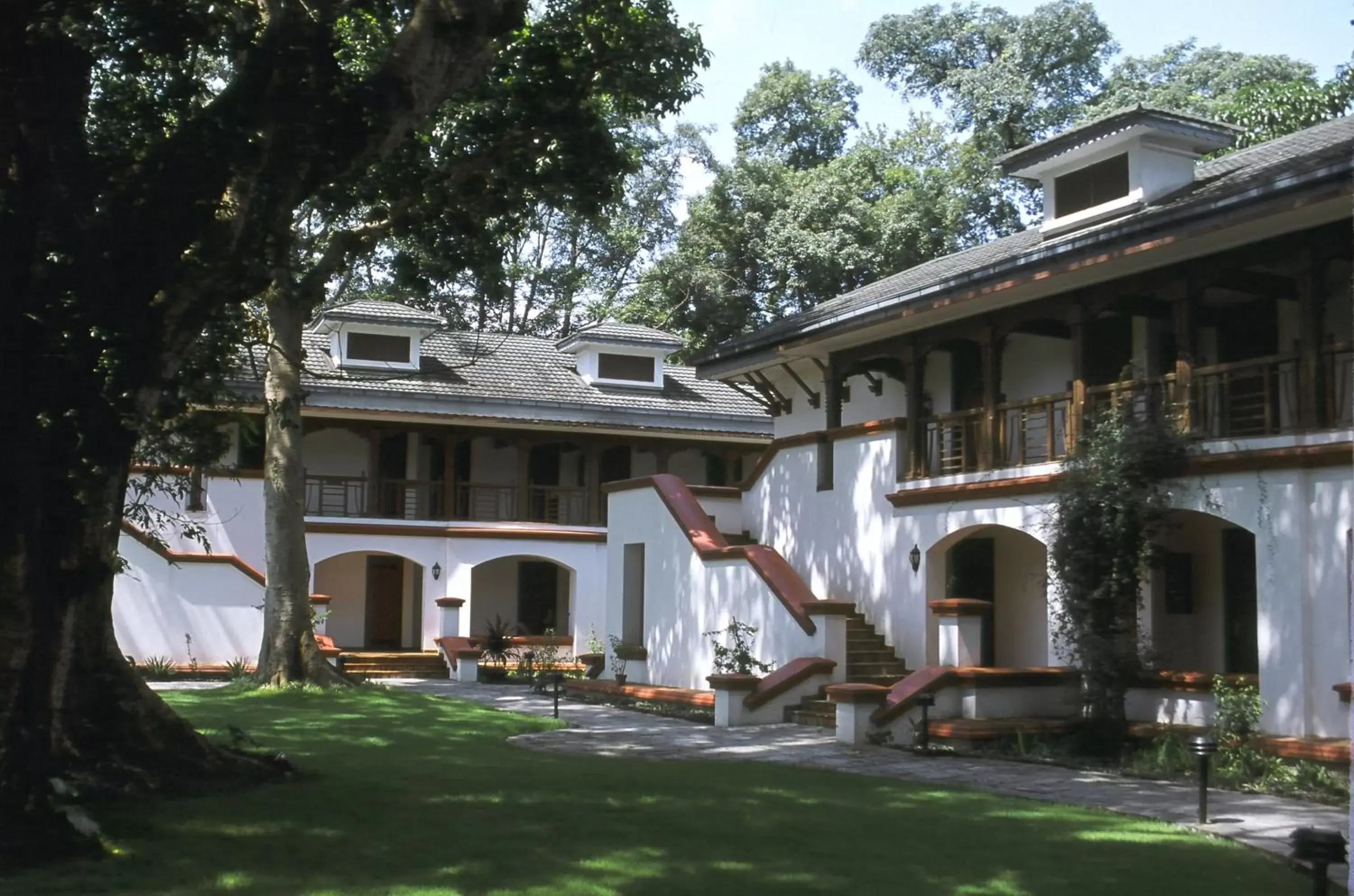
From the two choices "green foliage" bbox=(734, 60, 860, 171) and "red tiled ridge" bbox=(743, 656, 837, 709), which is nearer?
"red tiled ridge" bbox=(743, 656, 837, 709)

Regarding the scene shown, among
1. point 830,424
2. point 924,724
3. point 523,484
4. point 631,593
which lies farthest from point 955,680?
point 523,484

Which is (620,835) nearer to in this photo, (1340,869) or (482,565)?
(1340,869)

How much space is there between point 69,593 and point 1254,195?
1023 centimetres

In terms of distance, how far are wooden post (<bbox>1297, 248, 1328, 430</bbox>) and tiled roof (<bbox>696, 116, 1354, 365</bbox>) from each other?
0.95m

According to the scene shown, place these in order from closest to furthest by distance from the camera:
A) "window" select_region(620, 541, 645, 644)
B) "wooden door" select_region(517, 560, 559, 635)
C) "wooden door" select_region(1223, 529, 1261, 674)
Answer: "wooden door" select_region(1223, 529, 1261, 674) < "window" select_region(620, 541, 645, 644) < "wooden door" select_region(517, 560, 559, 635)

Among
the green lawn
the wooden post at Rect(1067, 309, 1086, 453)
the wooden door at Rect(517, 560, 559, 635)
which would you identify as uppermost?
the wooden post at Rect(1067, 309, 1086, 453)

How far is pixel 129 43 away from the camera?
10562 mm

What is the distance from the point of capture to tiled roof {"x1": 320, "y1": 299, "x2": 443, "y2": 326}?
29688 mm

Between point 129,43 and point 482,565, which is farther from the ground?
point 129,43

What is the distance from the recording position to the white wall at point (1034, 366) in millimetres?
17734

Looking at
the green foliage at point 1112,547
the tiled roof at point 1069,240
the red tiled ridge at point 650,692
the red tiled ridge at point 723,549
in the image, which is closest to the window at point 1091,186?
the tiled roof at point 1069,240

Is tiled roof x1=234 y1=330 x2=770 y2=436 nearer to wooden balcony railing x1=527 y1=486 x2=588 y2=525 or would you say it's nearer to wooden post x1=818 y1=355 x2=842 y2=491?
wooden balcony railing x1=527 y1=486 x2=588 y2=525

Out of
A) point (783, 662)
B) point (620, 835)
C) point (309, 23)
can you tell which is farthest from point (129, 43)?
point (783, 662)

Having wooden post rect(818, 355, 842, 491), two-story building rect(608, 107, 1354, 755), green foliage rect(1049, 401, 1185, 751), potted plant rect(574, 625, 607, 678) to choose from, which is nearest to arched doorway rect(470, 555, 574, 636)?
potted plant rect(574, 625, 607, 678)
